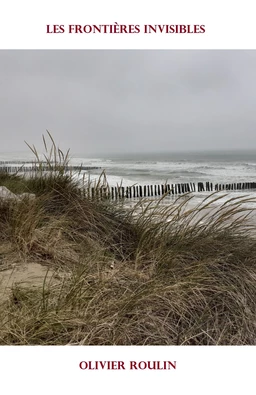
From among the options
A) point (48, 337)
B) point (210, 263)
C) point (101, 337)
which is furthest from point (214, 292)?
point (48, 337)

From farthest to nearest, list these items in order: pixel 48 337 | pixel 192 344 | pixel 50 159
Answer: pixel 50 159 → pixel 192 344 → pixel 48 337

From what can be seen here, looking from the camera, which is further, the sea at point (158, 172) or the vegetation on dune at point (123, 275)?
the sea at point (158, 172)

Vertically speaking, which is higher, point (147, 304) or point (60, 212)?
point (60, 212)

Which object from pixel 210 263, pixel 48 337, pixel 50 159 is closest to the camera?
pixel 48 337

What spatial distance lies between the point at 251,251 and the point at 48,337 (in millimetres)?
2020

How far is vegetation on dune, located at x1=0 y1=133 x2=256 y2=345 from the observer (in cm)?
182

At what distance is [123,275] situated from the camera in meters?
2.41

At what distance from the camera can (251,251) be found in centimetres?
298

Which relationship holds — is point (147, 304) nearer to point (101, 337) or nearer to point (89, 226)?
point (101, 337)

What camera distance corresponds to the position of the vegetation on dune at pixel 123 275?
5.96 feet

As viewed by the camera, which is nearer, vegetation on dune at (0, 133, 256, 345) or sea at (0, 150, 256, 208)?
vegetation on dune at (0, 133, 256, 345)

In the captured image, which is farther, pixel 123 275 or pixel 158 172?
pixel 158 172

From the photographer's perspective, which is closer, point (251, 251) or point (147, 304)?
point (147, 304)
